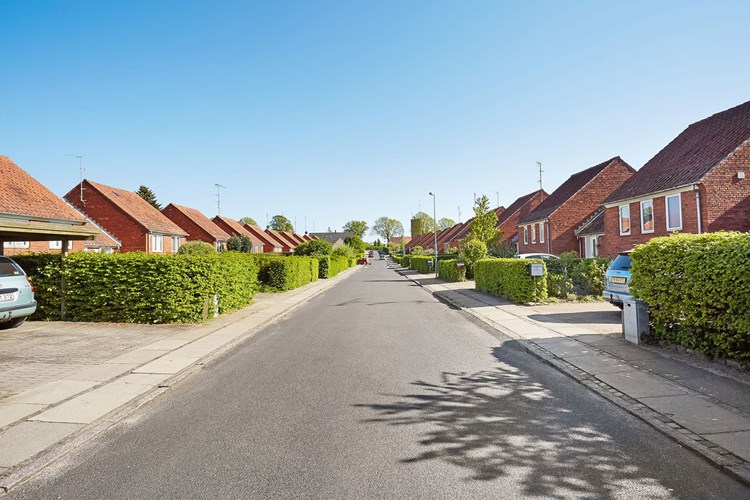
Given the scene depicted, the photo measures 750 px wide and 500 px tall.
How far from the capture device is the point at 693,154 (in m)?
23.3

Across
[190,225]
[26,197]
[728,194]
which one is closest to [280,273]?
[26,197]

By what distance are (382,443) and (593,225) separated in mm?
34568

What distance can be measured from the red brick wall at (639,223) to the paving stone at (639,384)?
17370 millimetres

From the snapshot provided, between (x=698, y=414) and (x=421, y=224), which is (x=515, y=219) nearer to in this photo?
(x=698, y=414)

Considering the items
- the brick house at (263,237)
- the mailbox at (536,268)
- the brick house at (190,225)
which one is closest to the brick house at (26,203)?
the mailbox at (536,268)

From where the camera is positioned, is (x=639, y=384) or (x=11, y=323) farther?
(x=11, y=323)

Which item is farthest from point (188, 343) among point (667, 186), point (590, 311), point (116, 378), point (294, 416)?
point (667, 186)

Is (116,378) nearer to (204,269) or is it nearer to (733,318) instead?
(204,269)

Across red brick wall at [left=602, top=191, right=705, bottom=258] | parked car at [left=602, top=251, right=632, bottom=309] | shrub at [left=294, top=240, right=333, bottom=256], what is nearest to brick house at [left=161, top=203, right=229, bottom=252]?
shrub at [left=294, top=240, right=333, bottom=256]

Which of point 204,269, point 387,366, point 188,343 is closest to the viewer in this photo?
point 387,366

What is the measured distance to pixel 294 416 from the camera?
517 centimetres

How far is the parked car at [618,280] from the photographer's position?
11594 millimetres

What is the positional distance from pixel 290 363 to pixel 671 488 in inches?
220

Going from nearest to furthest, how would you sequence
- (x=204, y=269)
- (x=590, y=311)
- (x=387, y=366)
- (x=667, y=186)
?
(x=387, y=366)
(x=204, y=269)
(x=590, y=311)
(x=667, y=186)
